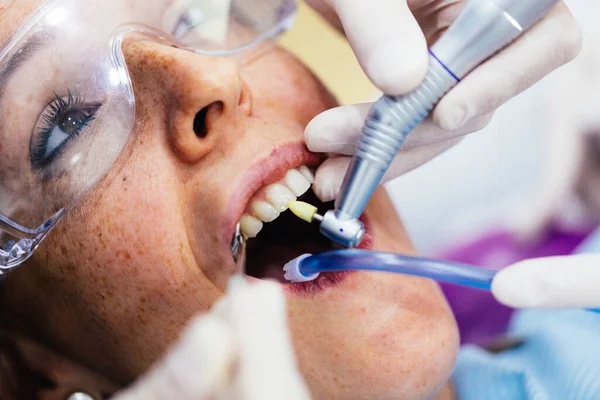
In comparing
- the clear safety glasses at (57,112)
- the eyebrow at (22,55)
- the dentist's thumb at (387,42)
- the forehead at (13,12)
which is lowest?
the dentist's thumb at (387,42)

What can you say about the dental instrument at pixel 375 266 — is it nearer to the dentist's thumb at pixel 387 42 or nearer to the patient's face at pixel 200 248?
the patient's face at pixel 200 248

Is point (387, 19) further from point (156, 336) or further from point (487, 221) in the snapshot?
point (487, 221)

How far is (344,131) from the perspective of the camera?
31.2 inches

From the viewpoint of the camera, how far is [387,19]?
0.71m

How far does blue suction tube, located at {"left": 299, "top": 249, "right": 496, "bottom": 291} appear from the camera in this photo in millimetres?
697

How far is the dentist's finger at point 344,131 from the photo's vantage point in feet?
2.59

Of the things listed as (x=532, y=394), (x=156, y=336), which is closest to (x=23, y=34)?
(x=156, y=336)

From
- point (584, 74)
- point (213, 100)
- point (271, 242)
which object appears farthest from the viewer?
point (584, 74)

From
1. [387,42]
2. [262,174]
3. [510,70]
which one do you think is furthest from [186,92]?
[510,70]

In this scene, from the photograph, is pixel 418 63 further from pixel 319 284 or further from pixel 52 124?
pixel 52 124

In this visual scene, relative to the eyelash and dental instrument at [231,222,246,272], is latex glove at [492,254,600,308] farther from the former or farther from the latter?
the eyelash

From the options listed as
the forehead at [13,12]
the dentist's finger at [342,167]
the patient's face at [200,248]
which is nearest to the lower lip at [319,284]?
the patient's face at [200,248]

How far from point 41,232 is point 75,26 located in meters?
0.28

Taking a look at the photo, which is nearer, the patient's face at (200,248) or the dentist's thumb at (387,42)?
the dentist's thumb at (387,42)
